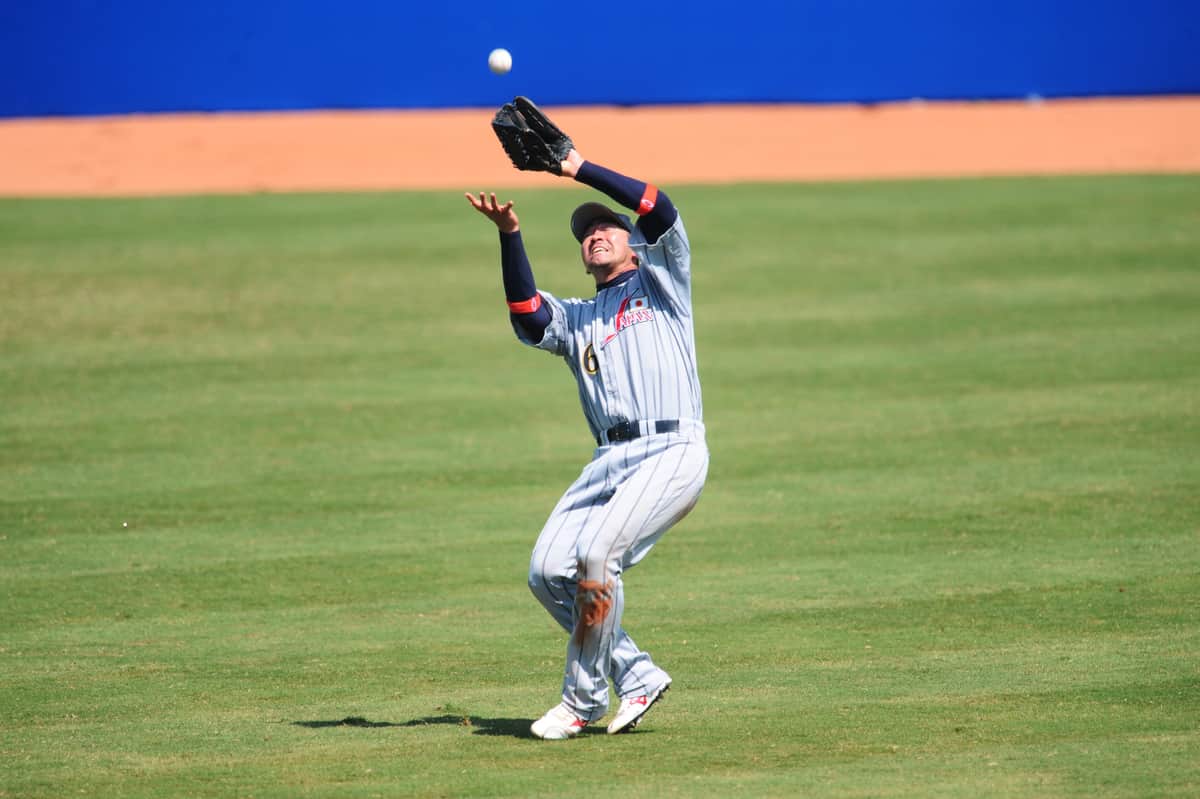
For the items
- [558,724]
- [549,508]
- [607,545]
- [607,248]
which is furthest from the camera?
[549,508]

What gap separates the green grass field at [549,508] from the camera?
511cm

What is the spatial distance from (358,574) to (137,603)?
105 centimetres

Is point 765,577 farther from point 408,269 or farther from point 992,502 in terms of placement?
point 408,269

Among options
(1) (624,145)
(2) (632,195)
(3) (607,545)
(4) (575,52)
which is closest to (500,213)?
(2) (632,195)

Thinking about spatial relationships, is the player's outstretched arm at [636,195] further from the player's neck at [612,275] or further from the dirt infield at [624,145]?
the dirt infield at [624,145]

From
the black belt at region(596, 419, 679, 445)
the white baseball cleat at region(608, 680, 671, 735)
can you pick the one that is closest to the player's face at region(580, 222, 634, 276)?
the black belt at region(596, 419, 679, 445)

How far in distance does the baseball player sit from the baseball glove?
0.04 feet

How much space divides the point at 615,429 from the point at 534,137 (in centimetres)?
104

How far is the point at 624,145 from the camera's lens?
20719 millimetres

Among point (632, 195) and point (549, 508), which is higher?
point (632, 195)

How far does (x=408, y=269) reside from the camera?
49.1 feet

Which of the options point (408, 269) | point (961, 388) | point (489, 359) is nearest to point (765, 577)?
point (961, 388)

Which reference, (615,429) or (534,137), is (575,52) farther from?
(615,429)

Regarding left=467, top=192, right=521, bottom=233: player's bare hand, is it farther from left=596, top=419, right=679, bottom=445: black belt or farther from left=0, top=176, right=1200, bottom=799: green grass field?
left=0, top=176, right=1200, bottom=799: green grass field
